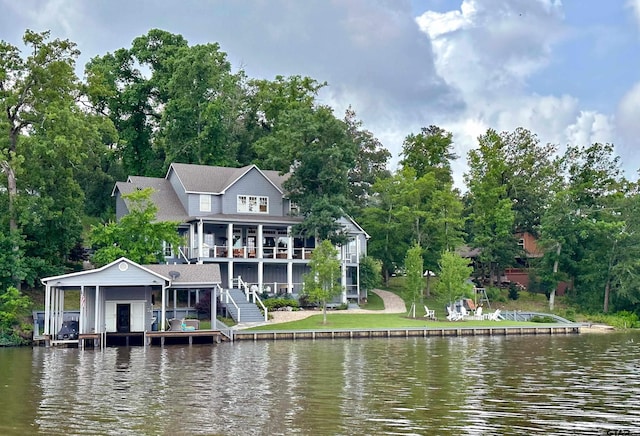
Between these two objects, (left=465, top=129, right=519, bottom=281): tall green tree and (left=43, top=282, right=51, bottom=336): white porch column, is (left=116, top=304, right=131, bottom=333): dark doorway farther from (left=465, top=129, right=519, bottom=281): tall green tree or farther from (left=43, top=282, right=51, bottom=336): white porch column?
(left=465, top=129, right=519, bottom=281): tall green tree

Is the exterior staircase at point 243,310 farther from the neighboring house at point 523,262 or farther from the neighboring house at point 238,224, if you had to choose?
the neighboring house at point 523,262

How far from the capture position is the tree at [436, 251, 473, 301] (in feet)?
177

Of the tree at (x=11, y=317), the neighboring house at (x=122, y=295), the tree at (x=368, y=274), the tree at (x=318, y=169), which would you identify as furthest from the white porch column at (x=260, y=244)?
the tree at (x=11, y=317)

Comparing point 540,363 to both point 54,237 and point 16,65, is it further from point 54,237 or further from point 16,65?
point 16,65

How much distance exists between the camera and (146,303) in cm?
4459

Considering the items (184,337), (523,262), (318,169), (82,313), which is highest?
(318,169)

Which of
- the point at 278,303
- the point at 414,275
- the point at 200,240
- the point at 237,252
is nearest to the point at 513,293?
the point at 414,275

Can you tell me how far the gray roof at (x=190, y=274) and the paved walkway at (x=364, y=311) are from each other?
17.7ft

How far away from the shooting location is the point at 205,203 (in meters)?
58.5

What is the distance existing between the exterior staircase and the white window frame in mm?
9266

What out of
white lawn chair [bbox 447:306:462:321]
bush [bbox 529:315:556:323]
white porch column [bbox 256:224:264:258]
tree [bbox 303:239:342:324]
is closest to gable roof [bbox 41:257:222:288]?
tree [bbox 303:239:342:324]

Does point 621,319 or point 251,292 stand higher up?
point 251,292

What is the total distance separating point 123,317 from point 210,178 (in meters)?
18.4

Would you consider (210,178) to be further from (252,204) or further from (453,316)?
(453,316)
